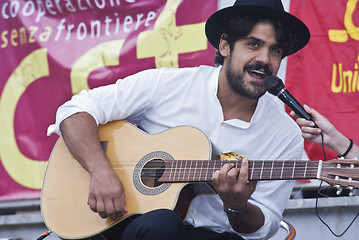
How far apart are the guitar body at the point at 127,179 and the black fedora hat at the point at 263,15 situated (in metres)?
0.76

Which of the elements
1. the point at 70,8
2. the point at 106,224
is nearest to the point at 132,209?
the point at 106,224

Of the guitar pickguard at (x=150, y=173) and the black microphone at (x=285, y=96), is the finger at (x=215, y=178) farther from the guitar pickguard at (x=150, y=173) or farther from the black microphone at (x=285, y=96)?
the black microphone at (x=285, y=96)

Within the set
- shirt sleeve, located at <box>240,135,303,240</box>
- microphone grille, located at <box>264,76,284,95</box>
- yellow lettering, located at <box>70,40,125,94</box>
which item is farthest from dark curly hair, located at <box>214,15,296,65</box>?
yellow lettering, located at <box>70,40,125,94</box>

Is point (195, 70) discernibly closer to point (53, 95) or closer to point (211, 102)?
point (211, 102)

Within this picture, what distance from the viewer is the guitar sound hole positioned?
2281 millimetres

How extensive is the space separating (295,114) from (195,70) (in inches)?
30.3

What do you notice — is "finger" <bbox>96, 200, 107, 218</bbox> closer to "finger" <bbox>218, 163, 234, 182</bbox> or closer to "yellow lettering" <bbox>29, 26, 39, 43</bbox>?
Answer: "finger" <bbox>218, 163, 234, 182</bbox>

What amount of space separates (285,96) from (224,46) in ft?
2.66

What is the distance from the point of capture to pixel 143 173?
2.33 metres

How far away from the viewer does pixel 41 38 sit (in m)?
3.81

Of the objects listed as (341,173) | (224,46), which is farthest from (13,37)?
(341,173)

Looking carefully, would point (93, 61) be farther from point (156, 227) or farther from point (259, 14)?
point (156, 227)

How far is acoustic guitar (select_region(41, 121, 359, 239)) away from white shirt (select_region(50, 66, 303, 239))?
0.46 ft

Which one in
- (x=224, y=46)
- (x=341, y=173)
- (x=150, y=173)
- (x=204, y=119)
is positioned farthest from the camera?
(x=224, y=46)
